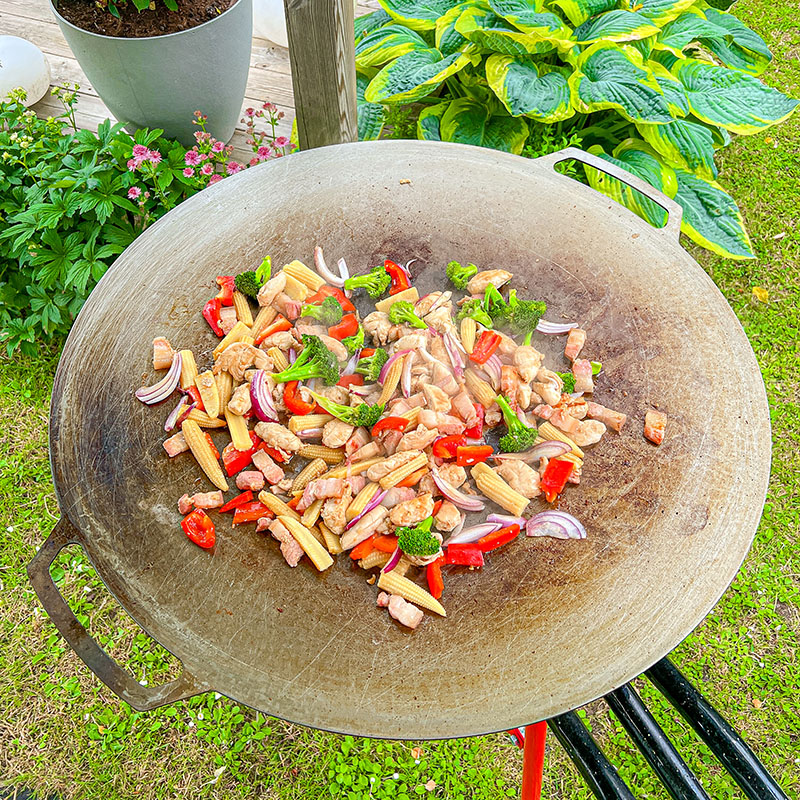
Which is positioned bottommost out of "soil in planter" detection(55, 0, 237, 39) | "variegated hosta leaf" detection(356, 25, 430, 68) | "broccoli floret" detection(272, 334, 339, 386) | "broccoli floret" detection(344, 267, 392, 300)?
"broccoli floret" detection(272, 334, 339, 386)

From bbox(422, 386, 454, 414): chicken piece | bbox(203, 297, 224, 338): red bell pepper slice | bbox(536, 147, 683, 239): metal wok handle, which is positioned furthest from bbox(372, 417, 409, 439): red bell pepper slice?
bbox(536, 147, 683, 239): metal wok handle

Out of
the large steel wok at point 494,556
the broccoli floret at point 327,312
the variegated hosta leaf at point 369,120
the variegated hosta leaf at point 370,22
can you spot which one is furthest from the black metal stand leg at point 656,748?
the variegated hosta leaf at point 370,22

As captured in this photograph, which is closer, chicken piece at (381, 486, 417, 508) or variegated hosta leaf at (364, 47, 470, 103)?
chicken piece at (381, 486, 417, 508)

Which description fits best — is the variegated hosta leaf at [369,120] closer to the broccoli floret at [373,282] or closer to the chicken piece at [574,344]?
the broccoli floret at [373,282]

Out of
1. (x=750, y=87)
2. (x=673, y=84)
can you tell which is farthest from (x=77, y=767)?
(x=750, y=87)

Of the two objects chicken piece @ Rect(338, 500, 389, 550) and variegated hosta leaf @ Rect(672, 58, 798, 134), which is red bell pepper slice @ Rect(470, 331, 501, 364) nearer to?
chicken piece @ Rect(338, 500, 389, 550)
